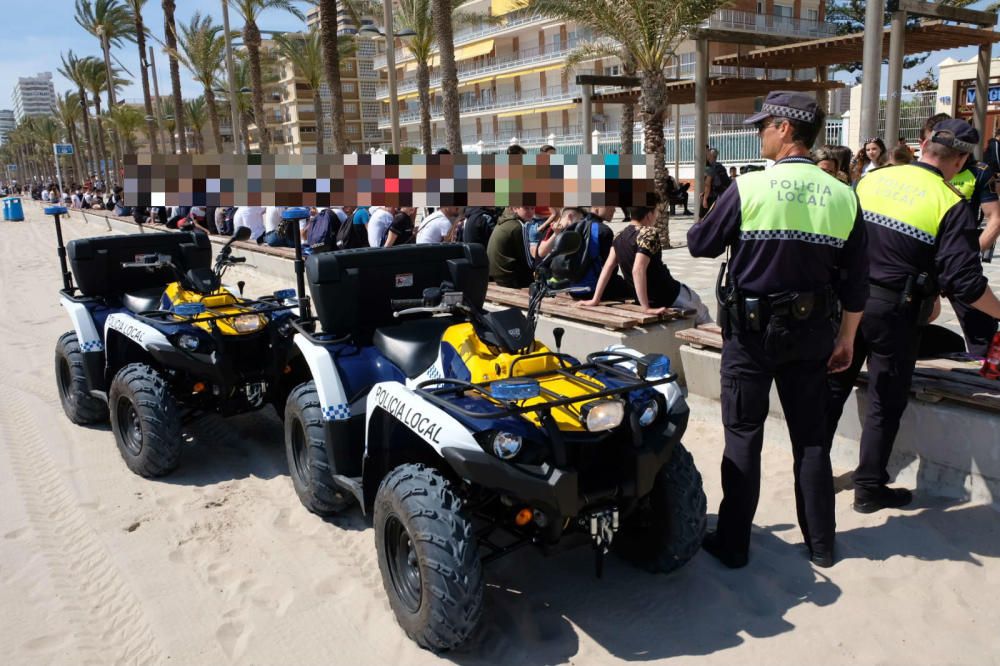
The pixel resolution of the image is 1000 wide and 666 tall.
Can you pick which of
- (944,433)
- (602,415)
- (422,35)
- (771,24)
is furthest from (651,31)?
(771,24)

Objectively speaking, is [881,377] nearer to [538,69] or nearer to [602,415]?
[602,415]

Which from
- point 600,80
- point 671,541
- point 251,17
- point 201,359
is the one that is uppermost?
point 251,17

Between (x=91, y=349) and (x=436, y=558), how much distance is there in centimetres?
416

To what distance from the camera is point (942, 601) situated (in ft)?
11.4

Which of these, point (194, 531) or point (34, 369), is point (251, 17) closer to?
point (34, 369)

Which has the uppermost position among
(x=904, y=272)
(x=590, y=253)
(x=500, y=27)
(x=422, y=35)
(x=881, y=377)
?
(x=500, y=27)

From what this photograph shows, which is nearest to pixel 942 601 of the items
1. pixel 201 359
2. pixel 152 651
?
pixel 152 651

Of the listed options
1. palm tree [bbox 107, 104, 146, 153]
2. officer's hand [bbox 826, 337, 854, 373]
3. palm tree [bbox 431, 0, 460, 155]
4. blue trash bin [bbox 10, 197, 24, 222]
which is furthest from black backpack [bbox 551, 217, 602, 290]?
palm tree [bbox 107, 104, 146, 153]

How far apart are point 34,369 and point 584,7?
38.0 ft

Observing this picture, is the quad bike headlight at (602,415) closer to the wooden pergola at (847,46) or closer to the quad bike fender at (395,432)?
the quad bike fender at (395,432)

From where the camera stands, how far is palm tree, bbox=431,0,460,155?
842 inches

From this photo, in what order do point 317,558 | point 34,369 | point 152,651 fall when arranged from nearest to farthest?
point 152,651, point 317,558, point 34,369

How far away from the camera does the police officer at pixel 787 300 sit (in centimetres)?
348

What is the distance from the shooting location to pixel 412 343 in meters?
4.16
